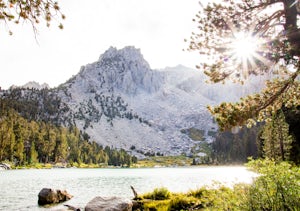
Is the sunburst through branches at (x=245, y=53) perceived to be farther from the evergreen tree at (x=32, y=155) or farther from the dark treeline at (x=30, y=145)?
the evergreen tree at (x=32, y=155)

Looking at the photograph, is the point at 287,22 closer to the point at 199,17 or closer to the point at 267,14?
the point at 267,14

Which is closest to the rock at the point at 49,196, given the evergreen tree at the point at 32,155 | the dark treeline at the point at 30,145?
the dark treeline at the point at 30,145

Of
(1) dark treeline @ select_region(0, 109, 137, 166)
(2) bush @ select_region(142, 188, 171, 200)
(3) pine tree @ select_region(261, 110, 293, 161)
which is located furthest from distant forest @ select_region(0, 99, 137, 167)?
(2) bush @ select_region(142, 188, 171, 200)

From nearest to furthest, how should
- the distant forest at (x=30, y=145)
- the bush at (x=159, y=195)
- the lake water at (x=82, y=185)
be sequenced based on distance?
the bush at (x=159, y=195), the lake water at (x=82, y=185), the distant forest at (x=30, y=145)

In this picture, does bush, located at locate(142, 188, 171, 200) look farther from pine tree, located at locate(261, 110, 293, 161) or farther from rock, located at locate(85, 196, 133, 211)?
pine tree, located at locate(261, 110, 293, 161)

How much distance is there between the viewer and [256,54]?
14805 mm

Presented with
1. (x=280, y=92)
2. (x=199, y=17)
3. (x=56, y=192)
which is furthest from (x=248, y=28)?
(x=56, y=192)

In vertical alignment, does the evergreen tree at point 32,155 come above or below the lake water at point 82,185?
above

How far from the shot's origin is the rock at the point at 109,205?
21972 millimetres

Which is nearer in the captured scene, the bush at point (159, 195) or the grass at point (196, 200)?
the grass at point (196, 200)

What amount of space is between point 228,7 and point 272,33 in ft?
8.54

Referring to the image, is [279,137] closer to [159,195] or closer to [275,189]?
[159,195]

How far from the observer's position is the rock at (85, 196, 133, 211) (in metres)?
22.0

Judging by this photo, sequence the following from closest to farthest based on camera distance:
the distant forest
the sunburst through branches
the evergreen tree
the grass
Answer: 1. the grass
2. the sunburst through branches
3. the distant forest
4. the evergreen tree
